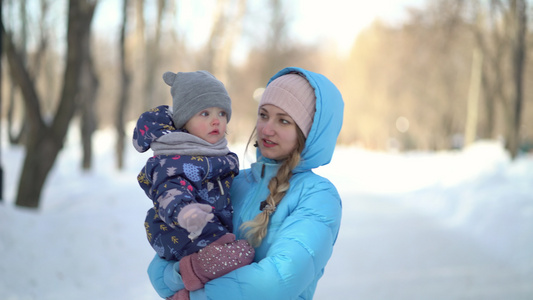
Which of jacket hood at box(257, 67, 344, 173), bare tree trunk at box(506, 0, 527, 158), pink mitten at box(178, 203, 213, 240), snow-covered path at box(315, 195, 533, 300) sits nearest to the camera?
pink mitten at box(178, 203, 213, 240)

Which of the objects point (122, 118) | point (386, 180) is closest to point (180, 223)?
point (122, 118)

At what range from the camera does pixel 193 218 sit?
1.58 m

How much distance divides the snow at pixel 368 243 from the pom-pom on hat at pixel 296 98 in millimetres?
3140

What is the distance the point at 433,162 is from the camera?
658 inches

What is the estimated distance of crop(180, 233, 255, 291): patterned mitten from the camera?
1645 mm

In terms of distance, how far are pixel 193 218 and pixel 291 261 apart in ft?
1.23

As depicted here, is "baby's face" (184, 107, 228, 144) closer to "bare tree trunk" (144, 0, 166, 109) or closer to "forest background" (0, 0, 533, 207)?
"forest background" (0, 0, 533, 207)

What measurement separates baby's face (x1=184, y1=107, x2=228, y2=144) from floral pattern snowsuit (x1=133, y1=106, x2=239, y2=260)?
9 cm

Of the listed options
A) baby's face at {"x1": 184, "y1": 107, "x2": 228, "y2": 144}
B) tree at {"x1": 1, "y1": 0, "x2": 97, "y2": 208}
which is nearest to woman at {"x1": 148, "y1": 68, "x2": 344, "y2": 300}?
baby's face at {"x1": 184, "y1": 107, "x2": 228, "y2": 144}

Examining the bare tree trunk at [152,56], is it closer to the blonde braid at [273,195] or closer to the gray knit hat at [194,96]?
the gray knit hat at [194,96]

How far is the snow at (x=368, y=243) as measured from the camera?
4750 millimetres

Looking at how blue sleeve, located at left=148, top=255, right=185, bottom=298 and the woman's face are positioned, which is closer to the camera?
blue sleeve, located at left=148, top=255, right=185, bottom=298

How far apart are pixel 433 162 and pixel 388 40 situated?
597 inches

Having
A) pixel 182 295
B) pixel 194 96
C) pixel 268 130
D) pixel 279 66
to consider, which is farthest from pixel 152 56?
pixel 182 295
